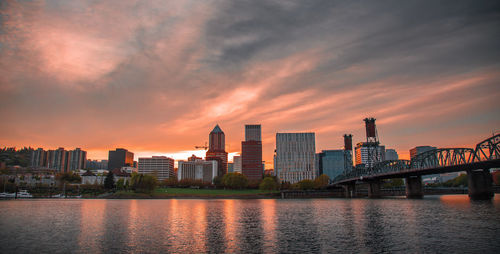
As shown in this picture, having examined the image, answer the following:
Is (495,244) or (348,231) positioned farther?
(348,231)

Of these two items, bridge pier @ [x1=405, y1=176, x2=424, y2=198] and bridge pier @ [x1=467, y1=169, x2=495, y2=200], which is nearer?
bridge pier @ [x1=467, y1=169, x2=495, y2=200]

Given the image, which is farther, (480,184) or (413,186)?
(413,186)

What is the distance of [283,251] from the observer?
35.0 m

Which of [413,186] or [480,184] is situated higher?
[480,184]

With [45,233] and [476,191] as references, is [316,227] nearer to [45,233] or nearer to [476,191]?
[45,233]

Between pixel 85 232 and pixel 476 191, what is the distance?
5568 inches

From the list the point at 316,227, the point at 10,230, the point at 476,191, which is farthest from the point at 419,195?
the point at 10,230

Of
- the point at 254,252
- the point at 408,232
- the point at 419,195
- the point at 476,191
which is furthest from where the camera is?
the point at 419,195

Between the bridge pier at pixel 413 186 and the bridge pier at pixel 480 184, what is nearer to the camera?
the bridge pier at pixel 480 184

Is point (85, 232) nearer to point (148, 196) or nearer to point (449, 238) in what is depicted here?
point (449, 238)

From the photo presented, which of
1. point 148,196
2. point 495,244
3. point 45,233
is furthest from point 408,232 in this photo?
point 148,196

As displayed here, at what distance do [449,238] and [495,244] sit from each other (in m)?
5.06

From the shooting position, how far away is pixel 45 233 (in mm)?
47500

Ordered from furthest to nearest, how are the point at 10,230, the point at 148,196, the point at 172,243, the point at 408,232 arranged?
the point at 148,196, the point at 10,230, the point at 408,232, the point at 172,243
